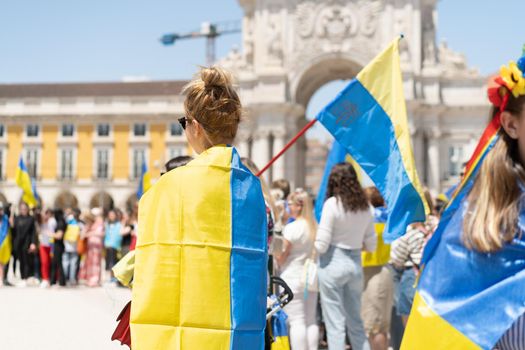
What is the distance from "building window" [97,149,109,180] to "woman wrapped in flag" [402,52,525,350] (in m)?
48.8

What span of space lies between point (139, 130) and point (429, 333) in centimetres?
4824

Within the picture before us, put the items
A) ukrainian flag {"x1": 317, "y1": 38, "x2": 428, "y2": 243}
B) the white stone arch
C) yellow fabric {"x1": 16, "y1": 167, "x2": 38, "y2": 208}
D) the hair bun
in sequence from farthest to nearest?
the white stone arch
yellow fabric {"x1": 16, "y1": 167, "x2": 38, "y2": 208}
ukrainian flag {"x1": 317, "y1": 38, "x2": 428, "y2": 243}
the hair bun

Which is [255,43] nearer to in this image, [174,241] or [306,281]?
[306,281]

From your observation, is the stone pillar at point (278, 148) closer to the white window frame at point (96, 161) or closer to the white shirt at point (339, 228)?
the white window frame at point (96, 161)

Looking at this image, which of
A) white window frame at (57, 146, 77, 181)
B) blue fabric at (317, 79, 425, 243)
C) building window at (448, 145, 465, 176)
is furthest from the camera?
white window frame at (57, 146, 77, 181)

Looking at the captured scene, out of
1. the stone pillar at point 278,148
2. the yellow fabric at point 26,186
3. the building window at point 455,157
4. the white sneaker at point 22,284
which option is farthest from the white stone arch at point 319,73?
the white sneaker at point 22,284

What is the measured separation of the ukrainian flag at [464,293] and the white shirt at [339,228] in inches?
164

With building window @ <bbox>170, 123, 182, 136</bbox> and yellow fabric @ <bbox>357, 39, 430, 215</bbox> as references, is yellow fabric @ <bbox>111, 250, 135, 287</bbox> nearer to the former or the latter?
yellow fabric @ <bbox>357, 39, 430, 215</bbox>

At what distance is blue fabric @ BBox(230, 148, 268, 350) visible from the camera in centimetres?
270

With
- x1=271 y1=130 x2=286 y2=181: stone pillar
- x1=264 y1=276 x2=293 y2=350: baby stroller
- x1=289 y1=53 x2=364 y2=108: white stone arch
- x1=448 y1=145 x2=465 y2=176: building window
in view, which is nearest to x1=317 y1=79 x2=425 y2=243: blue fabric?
x1=264 y1=276 x2=293 y2=350: baby stroller

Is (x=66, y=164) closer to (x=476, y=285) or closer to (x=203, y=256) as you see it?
(x=203, y=256)

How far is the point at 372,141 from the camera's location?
5898mm

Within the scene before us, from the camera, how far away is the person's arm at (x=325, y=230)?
6.29 metres

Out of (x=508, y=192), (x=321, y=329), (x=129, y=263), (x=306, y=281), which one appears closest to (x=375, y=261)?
(x=306, y=281)
